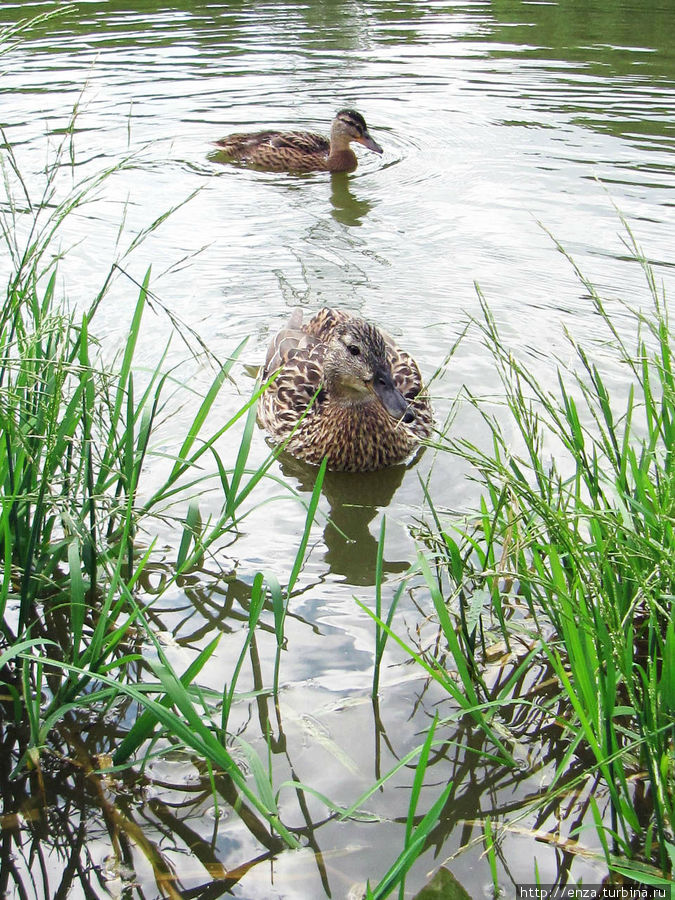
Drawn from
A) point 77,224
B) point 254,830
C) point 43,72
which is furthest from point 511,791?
point 43,72

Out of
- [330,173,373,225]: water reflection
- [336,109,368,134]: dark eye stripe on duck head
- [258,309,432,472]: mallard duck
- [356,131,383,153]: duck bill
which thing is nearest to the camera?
[258,309,432,472]: mallard duck

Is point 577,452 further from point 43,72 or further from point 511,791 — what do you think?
point 43,72

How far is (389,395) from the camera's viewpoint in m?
4.86

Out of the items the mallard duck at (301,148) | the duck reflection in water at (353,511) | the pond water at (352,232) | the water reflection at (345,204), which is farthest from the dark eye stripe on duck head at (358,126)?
the duck reflection in water at (353,511)

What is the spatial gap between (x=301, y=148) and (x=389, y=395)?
4.99 m

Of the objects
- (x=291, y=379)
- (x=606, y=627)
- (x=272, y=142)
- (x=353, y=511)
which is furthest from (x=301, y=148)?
(x=606, y=627)

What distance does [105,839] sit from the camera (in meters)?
2.61

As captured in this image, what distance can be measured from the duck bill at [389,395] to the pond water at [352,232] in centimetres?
35

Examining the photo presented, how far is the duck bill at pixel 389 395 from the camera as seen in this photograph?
476 cm

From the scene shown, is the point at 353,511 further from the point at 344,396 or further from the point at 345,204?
the point at 345,204

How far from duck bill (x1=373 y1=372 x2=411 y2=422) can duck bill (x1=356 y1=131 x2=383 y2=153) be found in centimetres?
482

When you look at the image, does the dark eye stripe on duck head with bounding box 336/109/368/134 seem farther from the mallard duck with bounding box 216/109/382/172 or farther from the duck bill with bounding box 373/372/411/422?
the duck bill with bounding box 373/372/411/422

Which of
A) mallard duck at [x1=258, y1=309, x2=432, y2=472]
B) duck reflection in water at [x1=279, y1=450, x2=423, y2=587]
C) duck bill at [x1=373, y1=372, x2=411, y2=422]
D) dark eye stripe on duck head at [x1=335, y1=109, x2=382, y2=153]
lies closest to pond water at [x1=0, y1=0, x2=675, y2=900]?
duck reflection in water at [x1=279, y1=450, x2=423, y2=587]

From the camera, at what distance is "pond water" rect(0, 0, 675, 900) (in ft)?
9.23
